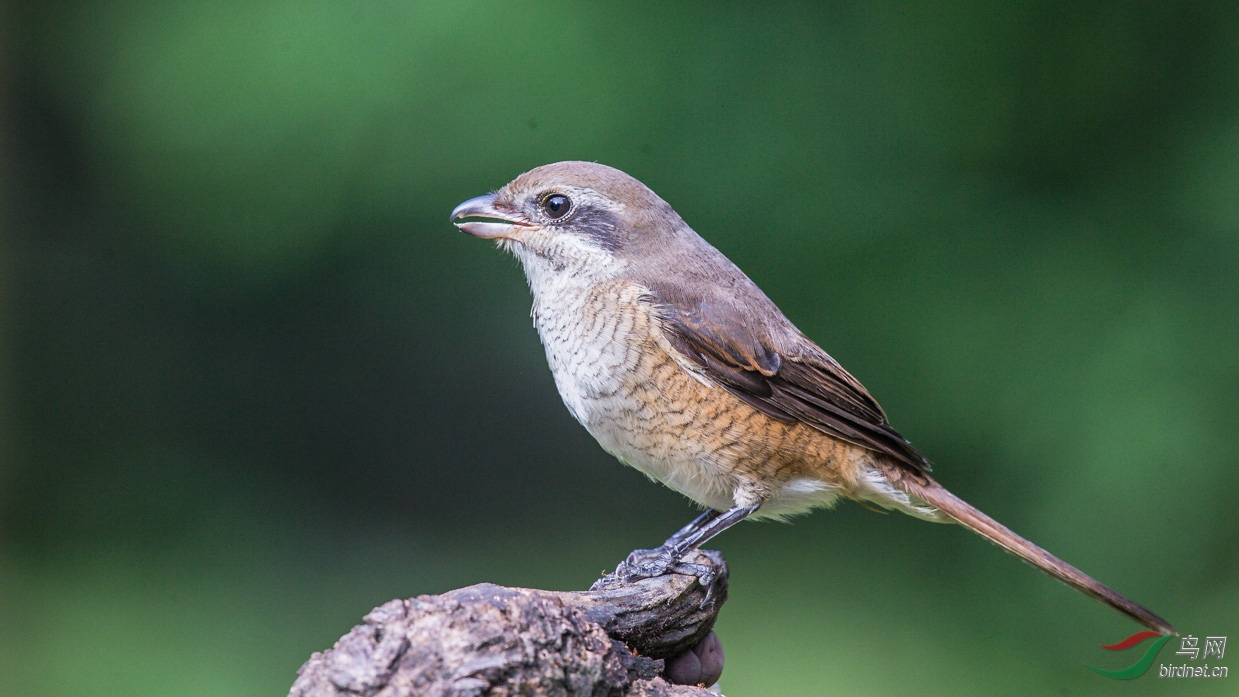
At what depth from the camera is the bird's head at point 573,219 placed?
2.51 metres

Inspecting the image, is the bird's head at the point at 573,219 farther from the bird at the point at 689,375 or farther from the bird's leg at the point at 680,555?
the bird's leg at the point at 680,555

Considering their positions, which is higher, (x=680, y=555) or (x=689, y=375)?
(x=689, y=375)

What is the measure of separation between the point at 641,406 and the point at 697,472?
0.24 metres

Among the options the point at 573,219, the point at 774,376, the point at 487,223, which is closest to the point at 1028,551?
the point at 774,376

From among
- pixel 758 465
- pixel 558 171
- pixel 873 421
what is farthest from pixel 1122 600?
pixel 558 171

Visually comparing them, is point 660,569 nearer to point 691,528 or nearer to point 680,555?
point 680,555

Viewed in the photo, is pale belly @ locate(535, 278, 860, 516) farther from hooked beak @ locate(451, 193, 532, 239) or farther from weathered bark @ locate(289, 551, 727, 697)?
weathered bark @ locate(289, 551, 727, 697)

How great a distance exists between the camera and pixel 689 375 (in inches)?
93.5

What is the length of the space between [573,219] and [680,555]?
3.09 feet

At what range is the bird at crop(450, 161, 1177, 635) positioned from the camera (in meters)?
2.34

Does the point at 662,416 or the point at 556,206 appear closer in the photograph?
the point at 662,416

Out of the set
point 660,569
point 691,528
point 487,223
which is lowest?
point 660,569

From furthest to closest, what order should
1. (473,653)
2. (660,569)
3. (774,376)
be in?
(774,376) < (660,569) < (473,653)

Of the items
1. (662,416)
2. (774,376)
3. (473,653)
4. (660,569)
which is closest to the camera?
(473,653)
